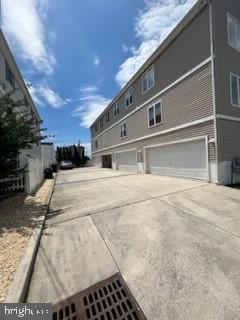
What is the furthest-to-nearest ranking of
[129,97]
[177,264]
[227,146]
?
1. [129,97]
2. [227,146]
3. [177,264]

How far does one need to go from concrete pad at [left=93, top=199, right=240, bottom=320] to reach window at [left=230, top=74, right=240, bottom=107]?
822 centimetres

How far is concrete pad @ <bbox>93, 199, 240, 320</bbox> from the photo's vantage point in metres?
2.10

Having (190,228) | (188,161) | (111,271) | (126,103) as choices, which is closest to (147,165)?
(188,161)

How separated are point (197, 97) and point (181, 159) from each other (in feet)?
12.3

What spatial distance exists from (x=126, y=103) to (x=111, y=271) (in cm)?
1850

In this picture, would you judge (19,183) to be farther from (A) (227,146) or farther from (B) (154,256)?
(A) (227,146)

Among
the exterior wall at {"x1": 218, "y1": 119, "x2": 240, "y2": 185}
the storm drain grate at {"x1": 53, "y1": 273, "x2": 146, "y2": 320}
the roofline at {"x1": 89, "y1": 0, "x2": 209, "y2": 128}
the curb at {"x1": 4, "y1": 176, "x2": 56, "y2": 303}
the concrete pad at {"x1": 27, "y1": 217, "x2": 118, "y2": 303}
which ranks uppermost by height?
the roofline at {"x1": 89, "y1": 0, "x2": 209, "y2": 128}

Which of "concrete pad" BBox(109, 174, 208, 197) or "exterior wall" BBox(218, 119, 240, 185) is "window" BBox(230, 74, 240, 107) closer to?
"exterior wall" BBox(218, 119, 240, 185)

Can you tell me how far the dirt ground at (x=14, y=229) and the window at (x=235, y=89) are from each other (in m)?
10.8

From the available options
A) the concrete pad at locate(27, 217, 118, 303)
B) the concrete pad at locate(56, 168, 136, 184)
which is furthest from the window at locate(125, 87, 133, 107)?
the concrete pad at locate(27, 217, 118, 303)

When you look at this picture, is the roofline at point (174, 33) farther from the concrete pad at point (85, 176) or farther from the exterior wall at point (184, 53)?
the concrete pad at point (85, 176)

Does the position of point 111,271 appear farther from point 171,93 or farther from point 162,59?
point 162,59

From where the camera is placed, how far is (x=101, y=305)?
7.41 ft

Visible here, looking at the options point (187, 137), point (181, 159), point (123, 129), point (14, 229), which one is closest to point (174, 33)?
point (187, 137)
